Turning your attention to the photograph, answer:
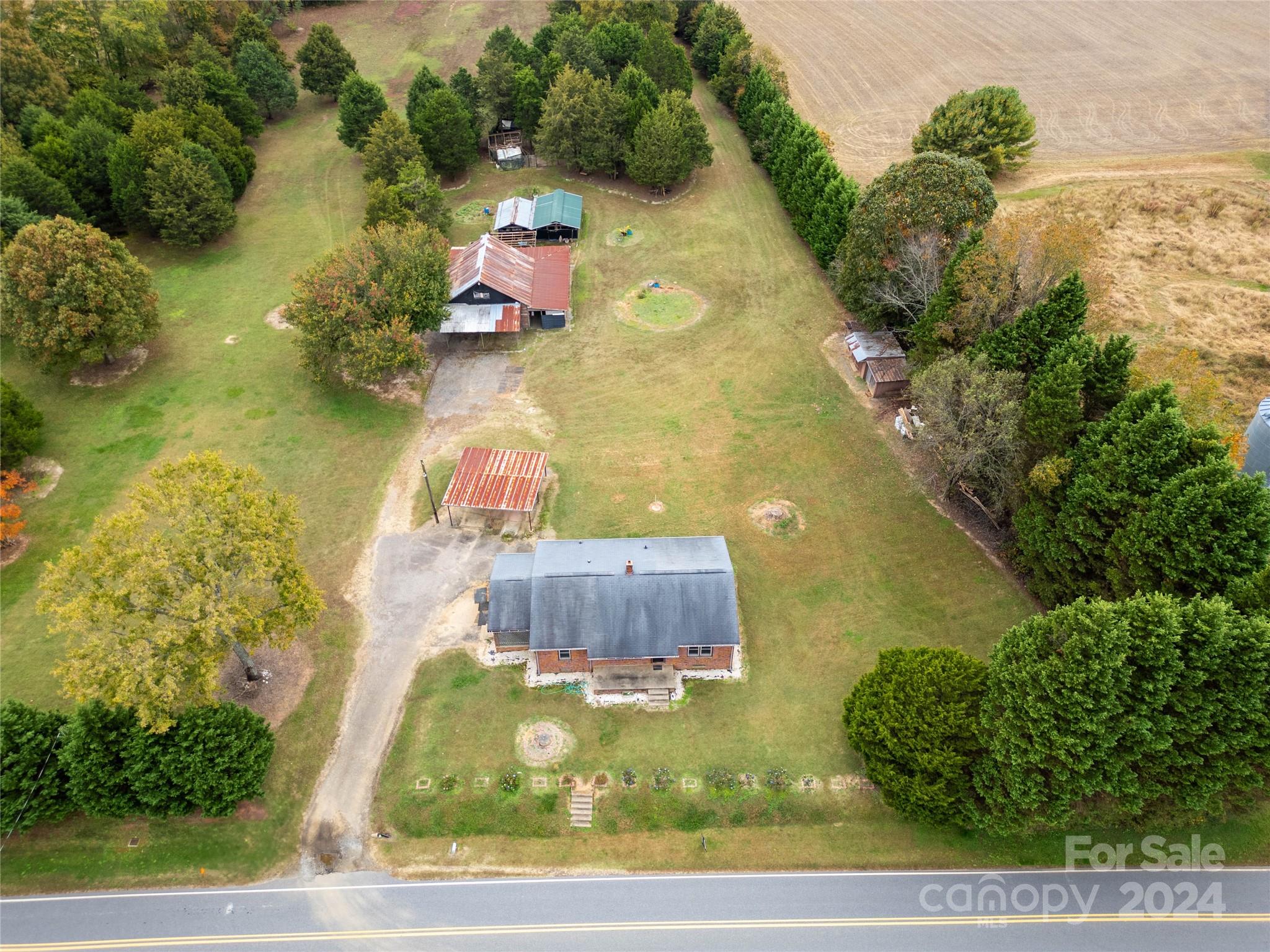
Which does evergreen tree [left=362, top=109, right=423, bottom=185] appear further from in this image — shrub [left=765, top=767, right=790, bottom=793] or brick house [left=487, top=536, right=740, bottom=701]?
shrub [left=765, top=767, right=790, bottom=793]

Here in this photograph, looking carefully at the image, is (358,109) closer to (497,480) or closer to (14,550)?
(497,480)

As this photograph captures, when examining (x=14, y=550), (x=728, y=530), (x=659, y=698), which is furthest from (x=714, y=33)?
(x=14, y=550)

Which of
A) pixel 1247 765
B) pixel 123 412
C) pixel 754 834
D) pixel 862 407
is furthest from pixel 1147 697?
pixel 123 412

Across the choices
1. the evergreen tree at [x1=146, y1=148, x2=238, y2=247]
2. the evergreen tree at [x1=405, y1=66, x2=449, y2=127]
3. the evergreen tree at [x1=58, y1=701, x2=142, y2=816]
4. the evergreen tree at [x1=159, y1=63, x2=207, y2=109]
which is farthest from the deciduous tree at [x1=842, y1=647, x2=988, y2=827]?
the evergreen tree at [x1=159, y1=63, x2=207, y2=109]

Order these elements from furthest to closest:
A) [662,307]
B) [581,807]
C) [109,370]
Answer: [662,307] < [109,370] < [581,807]

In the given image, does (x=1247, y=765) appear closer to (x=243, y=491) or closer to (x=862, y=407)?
(x=862, y=407)
